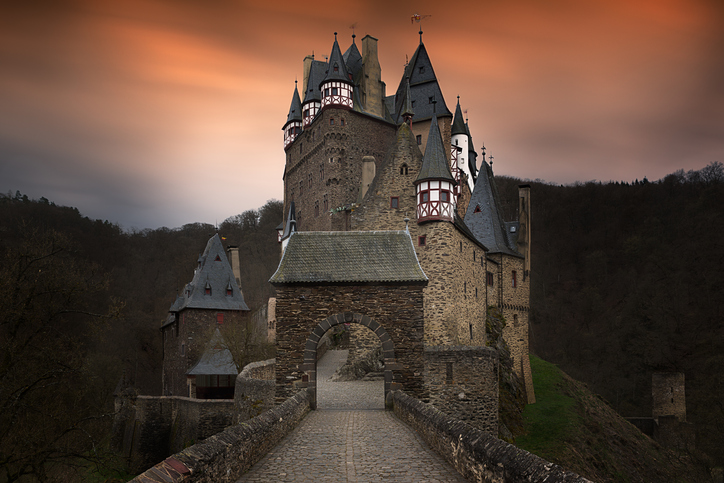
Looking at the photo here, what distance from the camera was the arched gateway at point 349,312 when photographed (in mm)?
17156

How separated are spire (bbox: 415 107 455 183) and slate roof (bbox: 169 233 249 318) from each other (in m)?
18.4

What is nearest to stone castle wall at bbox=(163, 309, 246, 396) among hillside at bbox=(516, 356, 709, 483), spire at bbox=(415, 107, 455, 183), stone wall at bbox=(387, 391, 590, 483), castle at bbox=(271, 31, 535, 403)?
castle at bbox=(271, 31, 535, 403)

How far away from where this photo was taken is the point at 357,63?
163 ft

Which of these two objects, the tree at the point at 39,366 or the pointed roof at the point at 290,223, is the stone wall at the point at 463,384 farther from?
the pointed roof at the point at 290,223

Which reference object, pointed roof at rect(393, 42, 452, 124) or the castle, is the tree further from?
pointed roof at rect(393, 42, 452, 124)

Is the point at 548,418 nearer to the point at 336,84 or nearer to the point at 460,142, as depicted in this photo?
the point at 460,142

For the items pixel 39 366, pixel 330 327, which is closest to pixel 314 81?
pixel 330 327

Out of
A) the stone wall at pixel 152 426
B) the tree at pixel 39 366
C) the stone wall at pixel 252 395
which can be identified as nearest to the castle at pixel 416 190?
the stone wall at pixel 252 395

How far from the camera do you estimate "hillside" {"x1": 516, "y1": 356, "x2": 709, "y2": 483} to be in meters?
25.0

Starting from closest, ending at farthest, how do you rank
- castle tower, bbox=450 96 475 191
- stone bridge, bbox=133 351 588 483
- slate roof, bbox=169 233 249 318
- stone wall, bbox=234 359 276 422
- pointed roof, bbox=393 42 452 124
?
stone bridge, bbox=133 351 588 483
stone wall, bbox=234 359 276 422
slate roof, bbox=169 233 249 318
pointed roof, bbox=393 42 452 124
castle tower, bbox=450 96 475 191

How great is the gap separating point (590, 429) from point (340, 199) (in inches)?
917

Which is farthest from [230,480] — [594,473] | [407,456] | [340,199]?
[340,199]

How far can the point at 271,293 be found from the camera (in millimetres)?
56344

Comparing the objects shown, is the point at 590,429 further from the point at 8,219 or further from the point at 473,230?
the point at 8,219
